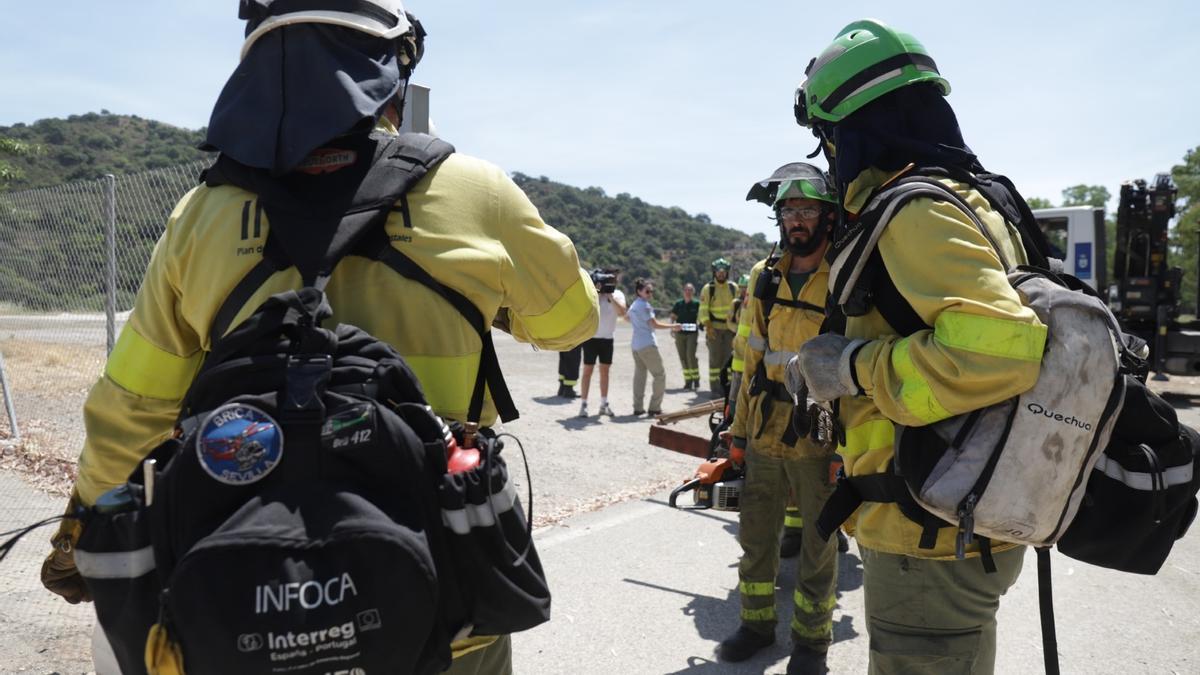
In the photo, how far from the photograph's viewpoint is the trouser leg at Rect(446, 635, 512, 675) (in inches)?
68.5

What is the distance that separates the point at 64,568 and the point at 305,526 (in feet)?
2.89

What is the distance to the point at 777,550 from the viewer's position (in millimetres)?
4164

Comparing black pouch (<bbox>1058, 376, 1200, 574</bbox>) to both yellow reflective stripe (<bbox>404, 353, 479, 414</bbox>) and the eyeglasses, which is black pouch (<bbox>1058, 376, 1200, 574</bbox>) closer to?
yellow reflective stripe (<bbox>404, 353, 479, 414</bbox>)

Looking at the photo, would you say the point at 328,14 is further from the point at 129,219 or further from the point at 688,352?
the point at 688,352

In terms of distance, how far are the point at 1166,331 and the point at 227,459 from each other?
15094 millimetres

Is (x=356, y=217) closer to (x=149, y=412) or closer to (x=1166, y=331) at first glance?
(x=149, y=412)

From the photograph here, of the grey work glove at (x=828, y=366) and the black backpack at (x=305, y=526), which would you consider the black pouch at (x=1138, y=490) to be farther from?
the black backpack at (x=305, y=526)

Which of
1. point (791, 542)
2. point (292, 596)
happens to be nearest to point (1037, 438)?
point (292, 596)

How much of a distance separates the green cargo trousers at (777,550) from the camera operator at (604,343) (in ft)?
22.7

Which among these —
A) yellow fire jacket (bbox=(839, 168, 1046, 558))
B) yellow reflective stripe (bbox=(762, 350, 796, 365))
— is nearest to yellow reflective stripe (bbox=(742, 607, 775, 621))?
yellow reflective stripe (bbox=(762, 350, 796, 365))

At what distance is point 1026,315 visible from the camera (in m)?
1.96

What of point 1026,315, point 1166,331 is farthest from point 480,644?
point 1166,331

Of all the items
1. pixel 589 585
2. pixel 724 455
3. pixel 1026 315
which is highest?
pixel 1026 315

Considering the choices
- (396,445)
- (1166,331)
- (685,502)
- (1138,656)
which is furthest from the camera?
(1166,331)
